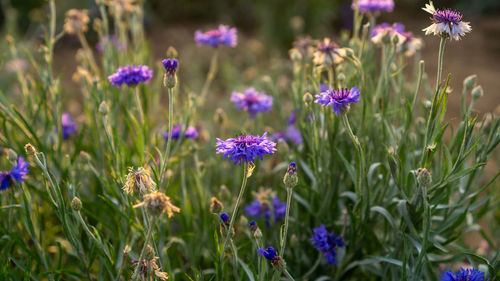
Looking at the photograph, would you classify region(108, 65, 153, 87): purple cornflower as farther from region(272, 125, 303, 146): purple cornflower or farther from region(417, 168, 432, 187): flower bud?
region(417, 168, 432, 187): flower bud

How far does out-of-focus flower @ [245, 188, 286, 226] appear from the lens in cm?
153

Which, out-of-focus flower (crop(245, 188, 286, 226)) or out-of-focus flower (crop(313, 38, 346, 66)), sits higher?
out-of-focus flower (crop(313, 38, 346, 66))

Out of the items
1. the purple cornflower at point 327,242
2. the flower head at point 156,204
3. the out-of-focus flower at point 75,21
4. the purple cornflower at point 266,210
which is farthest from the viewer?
the out-of-focus flower at point 75,21

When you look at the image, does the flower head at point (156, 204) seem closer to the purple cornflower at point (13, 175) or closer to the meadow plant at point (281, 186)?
the meadow plant at point (281, 186)

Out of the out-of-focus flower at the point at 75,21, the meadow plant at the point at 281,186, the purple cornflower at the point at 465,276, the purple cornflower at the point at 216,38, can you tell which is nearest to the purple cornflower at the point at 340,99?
the meadow plant at the point at 281,186

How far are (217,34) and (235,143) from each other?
0.88 meters

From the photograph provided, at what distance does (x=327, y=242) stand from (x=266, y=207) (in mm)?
340

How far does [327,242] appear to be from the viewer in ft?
4.32

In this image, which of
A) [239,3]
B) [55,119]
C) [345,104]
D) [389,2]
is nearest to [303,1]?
[239,3]

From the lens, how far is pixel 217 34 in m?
1.77

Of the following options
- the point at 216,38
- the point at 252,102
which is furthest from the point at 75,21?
the point at 252,102

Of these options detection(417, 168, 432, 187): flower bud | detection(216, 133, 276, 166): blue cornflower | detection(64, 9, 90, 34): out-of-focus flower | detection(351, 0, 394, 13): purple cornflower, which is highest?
detection(351, 0, 394, 13): purple cornflower

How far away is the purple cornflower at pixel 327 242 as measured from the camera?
1.30 meters

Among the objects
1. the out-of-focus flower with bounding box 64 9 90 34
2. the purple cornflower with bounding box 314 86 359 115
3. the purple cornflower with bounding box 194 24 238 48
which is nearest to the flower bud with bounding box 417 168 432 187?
the purple cornflower with bounding box 314 86 359 115
